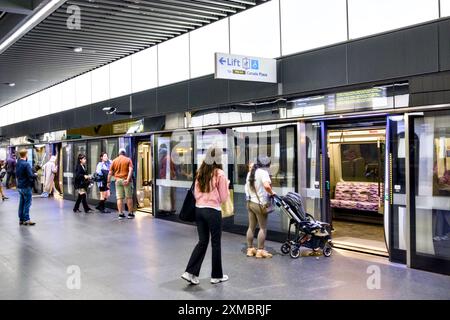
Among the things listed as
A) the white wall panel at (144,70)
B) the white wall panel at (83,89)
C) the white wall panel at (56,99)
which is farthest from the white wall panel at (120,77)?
the white wall panel at (56,99)

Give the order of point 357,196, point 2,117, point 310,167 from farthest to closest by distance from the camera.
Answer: point 2,117 → point 357,196 → point 310,167

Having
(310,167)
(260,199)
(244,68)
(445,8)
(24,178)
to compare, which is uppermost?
(445,8)

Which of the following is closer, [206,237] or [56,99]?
[206,237]

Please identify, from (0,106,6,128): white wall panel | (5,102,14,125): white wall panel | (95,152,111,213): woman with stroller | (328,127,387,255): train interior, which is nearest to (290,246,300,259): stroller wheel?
(328,127,387,255): train interior

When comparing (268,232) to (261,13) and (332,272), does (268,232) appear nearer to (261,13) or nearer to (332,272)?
(332,272)

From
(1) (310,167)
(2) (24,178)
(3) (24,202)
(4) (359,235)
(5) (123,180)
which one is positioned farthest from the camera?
(5) (123,180)

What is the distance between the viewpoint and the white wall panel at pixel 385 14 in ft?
19.4

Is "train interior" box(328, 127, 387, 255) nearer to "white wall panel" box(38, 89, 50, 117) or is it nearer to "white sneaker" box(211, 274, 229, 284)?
"white sneaker" box(211, 274, 229, 284)

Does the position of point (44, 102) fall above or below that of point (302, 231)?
above

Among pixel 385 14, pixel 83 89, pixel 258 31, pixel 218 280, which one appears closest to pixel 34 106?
pixel 83 89

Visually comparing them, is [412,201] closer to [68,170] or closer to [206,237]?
[206,237]

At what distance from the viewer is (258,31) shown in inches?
333

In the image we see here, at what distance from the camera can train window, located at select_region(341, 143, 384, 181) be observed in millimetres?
10266

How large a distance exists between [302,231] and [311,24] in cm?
329
